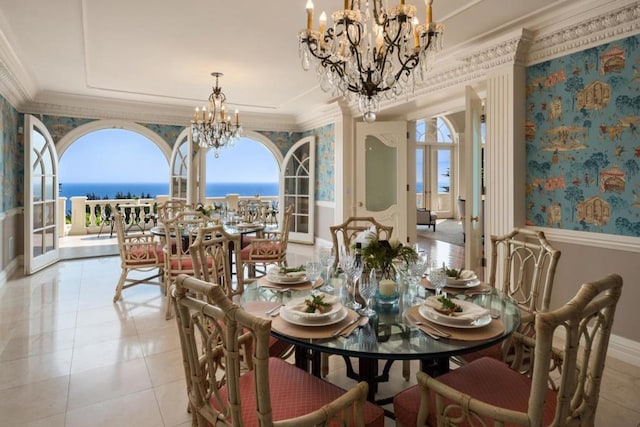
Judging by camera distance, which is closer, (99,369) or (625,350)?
(99,369)

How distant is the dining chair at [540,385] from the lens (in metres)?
0.98

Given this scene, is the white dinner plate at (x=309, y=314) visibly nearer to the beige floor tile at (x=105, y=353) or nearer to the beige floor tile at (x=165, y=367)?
the beige floor tile at (x=165, y=367)

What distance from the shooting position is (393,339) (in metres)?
1.37

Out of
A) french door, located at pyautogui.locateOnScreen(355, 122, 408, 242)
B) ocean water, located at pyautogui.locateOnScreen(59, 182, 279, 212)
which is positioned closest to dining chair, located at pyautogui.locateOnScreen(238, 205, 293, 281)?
french door, located at pyautogui.locateOnScreen(355, 122, 408, 242)

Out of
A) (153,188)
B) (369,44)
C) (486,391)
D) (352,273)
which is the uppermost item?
(153,188)

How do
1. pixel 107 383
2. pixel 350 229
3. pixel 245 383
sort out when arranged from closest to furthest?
pixel 245 383, pixel 107 383, pixel 350 229

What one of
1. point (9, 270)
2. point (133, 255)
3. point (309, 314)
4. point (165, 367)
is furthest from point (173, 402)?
point (9, 270)

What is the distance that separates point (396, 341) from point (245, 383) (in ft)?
2.05

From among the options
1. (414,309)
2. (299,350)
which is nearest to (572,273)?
(414,309)

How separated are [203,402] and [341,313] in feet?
2.00

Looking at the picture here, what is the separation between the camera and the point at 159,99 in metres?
6.14

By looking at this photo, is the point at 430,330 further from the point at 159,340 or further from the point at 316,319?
the point at 159,340

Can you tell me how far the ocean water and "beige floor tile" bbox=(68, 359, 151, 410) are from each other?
26.3 metres

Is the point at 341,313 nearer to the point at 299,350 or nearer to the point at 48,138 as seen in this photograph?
the point at 299,350
